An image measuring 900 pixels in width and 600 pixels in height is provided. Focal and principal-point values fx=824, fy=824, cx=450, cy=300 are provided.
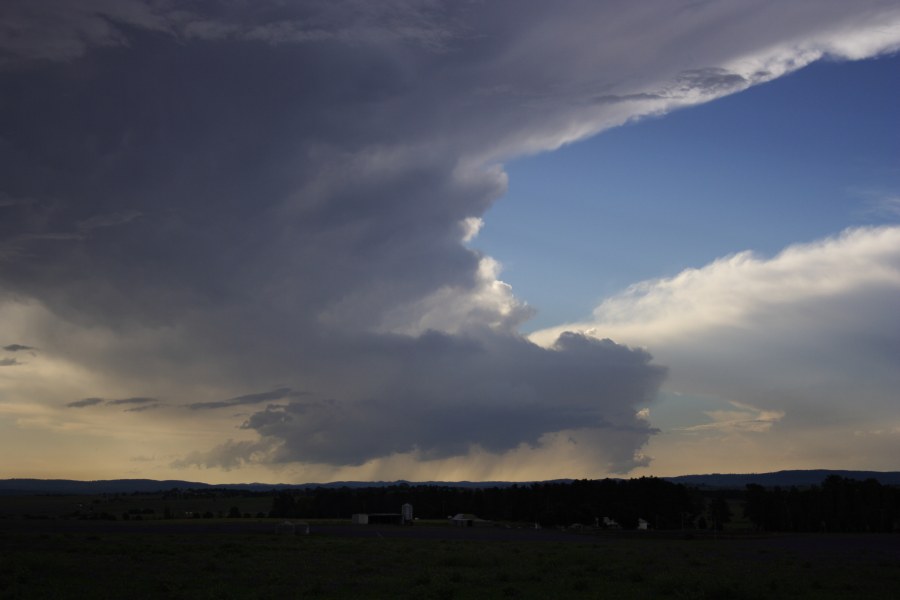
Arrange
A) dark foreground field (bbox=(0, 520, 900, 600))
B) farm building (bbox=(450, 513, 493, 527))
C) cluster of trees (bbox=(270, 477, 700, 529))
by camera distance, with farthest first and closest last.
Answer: cluster of trees (bbox=(270, 477, 700, 529)) < farm building (bbox=(450, 513, 493, 527)) < dark foreground field (bbox=(0, 520, 900, 600))

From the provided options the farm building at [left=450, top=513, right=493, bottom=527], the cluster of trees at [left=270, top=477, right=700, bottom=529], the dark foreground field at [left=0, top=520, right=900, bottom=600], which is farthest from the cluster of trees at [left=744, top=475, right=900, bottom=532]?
the dark foreground field at [left=0, top=520, right=900, bottom=600]

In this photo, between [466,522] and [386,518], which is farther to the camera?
[386,518]

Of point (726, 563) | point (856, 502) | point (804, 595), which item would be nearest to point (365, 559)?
point (726, 563)

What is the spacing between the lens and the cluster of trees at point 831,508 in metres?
151

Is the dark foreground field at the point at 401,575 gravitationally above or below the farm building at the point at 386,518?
above

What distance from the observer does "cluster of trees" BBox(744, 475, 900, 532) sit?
151m

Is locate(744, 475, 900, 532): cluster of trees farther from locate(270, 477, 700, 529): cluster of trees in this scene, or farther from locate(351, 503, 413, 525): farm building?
locate(351, 503, 413, 525): farm building

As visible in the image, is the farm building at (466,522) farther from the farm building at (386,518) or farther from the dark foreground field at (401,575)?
the dark foreground field at (401,575)

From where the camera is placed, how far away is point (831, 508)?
157 meters

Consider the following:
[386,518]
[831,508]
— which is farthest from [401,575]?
[831,508]

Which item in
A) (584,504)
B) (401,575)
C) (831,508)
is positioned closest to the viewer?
(401,575)

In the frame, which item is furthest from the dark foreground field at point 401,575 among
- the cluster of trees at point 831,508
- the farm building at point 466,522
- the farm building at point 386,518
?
the cluster of trees at point 831,508

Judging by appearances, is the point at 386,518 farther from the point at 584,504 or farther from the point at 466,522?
the point at 584,504

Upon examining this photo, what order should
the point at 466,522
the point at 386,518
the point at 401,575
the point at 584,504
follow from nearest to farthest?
the point at 401,575
the point at 466,522
the point at 386,518
the point at 584,504
